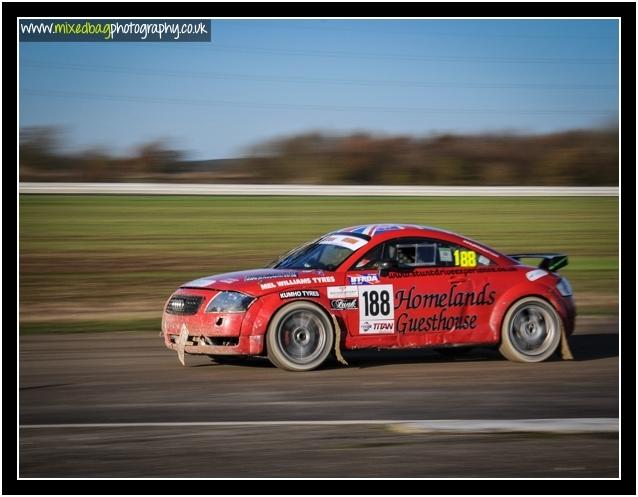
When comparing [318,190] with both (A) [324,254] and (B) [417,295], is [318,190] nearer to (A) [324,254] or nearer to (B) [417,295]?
(A) [324,254]

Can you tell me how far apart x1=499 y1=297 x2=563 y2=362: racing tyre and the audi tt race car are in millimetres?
12

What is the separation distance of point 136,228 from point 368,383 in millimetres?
16360

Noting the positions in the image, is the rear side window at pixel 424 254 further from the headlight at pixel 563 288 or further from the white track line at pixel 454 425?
the white track line at pixel 454 425

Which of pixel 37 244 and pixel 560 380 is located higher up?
pixel 37 244

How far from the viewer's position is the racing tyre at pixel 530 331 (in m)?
11.0

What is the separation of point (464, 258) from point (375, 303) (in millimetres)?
1282

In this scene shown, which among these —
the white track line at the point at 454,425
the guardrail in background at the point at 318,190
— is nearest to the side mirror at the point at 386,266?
the white track line at the point at 454,425

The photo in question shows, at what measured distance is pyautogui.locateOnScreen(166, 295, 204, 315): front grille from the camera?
10383mm

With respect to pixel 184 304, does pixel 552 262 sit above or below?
above

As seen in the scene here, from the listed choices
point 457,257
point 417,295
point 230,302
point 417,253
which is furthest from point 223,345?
point 457,257

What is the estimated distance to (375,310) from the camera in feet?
34.4

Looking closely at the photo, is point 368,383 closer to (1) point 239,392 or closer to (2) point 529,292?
(1) point 239,392

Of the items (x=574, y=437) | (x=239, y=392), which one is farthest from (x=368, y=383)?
(x=574, y=437)

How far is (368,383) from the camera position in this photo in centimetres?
982
